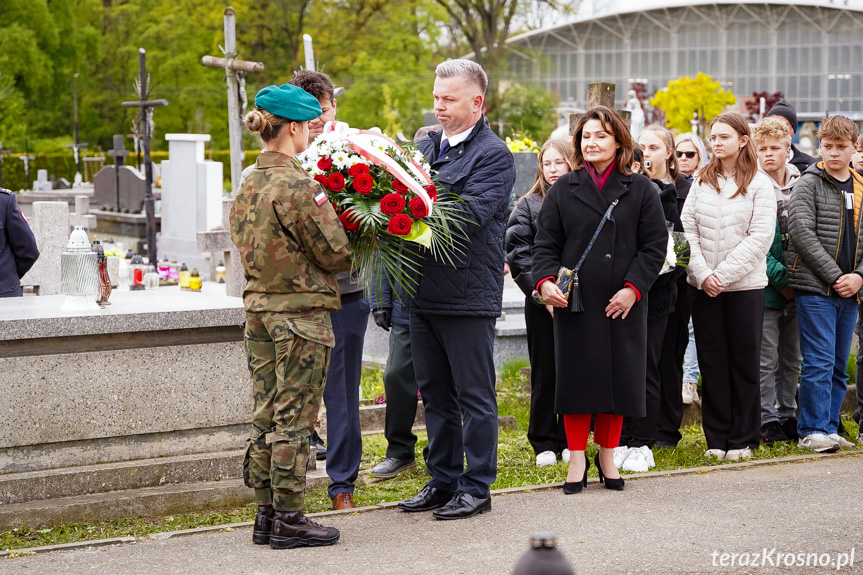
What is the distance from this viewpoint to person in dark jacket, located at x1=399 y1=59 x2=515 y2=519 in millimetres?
5062

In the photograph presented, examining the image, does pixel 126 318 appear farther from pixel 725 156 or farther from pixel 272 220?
pixel 725 156

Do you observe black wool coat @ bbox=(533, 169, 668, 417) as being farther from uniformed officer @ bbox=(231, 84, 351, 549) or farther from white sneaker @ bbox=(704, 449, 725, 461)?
uniformed officer @ bbox=(231, 84, 351, 549)

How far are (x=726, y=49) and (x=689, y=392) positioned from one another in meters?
72.2

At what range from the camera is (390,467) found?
20.4ft

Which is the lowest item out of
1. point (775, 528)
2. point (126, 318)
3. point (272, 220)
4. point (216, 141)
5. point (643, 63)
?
point (775, 528)

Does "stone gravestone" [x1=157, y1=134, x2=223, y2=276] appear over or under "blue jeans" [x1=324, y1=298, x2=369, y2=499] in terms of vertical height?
over

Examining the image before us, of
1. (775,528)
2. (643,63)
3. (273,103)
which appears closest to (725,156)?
(775,528)

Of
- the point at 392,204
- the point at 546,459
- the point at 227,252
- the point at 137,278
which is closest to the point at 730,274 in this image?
the point at 546,459

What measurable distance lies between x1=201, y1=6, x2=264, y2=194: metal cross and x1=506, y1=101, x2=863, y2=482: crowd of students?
28.1 ft

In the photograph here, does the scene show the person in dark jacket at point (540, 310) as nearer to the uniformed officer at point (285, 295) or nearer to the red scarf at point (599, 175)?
the red scarf at point (599, 175)

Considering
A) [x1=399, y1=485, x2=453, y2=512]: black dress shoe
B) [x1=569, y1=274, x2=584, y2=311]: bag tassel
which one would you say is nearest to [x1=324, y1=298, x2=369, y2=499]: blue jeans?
[x1=399, y1=485, x2=453, y2=512]: black dress shoe

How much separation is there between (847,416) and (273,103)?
518 centimetres

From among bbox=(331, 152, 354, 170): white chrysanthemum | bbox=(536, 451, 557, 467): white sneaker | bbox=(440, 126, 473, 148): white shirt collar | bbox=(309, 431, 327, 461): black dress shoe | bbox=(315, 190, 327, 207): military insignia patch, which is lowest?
bbox=(536, 451, 557, 467): white sneaker

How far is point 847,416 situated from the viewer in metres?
7.79
